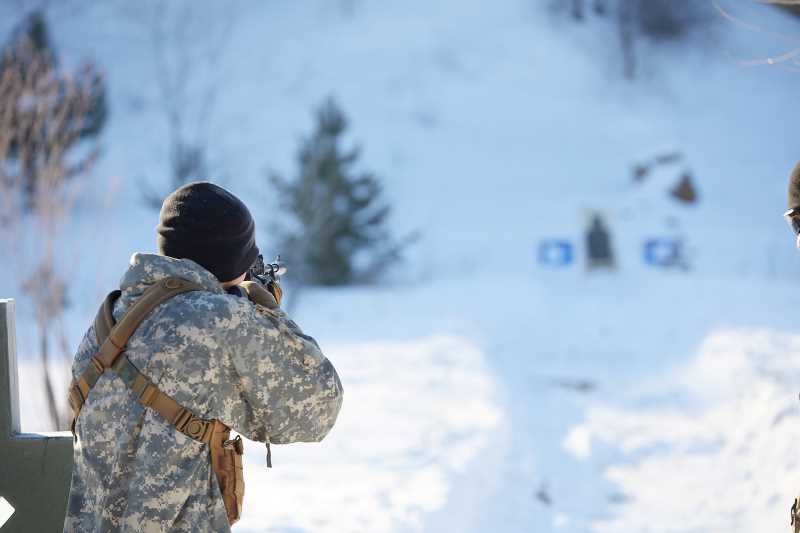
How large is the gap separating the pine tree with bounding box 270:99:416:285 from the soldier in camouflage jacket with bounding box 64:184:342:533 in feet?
39.7

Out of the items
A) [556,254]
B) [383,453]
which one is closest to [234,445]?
[383,453]

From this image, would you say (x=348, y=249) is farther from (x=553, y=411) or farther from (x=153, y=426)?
(x=153, y=426)

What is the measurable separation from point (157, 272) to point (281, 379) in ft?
1.31

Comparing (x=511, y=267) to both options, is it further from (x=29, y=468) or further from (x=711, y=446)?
(x=29, y=468)

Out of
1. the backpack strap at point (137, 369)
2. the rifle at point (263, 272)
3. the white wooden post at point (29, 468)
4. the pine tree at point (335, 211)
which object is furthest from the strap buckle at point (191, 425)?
the pine tree at point (335, 211)

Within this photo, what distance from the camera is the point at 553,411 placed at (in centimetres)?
835

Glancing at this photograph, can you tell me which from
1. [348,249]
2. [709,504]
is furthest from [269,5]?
[709,504]

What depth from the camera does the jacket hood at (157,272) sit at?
2.11 m

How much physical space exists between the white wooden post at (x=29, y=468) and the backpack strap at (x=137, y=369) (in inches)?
45.5

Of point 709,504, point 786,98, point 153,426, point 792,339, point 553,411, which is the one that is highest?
point 153,426

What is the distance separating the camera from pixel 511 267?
64.3ft

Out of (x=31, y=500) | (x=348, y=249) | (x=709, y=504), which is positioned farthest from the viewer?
(x=348, y=249)

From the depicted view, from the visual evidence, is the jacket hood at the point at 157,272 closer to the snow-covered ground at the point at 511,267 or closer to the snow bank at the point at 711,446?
the snow-covered ground at the point at 511,267

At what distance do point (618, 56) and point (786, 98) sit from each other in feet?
18.2
